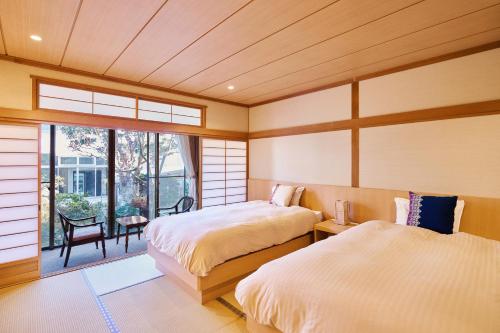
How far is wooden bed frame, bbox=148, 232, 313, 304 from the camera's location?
2.60 meters

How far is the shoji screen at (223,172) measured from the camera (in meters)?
4.91

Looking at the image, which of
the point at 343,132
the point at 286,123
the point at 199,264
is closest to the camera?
the point at 199,264

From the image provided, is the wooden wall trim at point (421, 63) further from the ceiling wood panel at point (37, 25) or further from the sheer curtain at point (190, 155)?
the ceiling wood panel at point (37, 25)

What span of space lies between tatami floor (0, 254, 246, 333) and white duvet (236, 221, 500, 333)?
0.86m

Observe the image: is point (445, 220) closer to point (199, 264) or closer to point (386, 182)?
point (386, 182)

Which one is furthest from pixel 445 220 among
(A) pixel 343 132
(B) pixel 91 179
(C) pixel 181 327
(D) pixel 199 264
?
(B) pixel 91 179

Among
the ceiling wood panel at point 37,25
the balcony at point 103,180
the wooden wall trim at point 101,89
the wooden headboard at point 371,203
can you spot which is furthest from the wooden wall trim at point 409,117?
the ceiling wood panel at point 37,25

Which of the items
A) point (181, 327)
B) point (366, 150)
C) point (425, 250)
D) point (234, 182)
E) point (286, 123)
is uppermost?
point (286, 123)

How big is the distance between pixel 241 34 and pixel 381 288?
238cm

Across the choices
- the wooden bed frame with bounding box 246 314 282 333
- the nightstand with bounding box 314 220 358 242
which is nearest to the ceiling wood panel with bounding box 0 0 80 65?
the wooden bed frame with bounding box 246 314 282 333

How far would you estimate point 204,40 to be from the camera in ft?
8.34

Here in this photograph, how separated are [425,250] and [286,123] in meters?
3.12

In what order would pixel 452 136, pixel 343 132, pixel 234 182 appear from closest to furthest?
pixel 452 136 → pixel 343 132 → pixel 234 182

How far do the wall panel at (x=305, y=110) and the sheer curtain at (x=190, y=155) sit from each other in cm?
136
